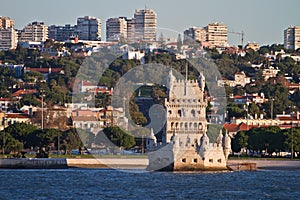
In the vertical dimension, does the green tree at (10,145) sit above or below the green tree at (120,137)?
below

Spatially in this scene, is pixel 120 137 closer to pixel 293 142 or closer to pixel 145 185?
pixel 293 142

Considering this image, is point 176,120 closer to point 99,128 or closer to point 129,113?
point 99,128

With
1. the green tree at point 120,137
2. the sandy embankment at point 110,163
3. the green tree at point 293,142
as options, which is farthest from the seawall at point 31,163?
the green tree at point 293,142

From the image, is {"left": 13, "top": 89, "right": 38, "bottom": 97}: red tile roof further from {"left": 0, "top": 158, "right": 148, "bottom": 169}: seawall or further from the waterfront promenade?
{"left": 0, "top": 158, "right": 148, "bottom": 169}: seawall

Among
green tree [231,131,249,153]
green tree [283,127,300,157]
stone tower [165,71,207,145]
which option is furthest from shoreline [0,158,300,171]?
green tree [231,131,249,153]

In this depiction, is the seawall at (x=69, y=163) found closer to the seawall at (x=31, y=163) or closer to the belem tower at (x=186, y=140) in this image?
the seawall at (x=31, y=163)

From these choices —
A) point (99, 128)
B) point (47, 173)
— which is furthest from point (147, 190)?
point (99, 128)
